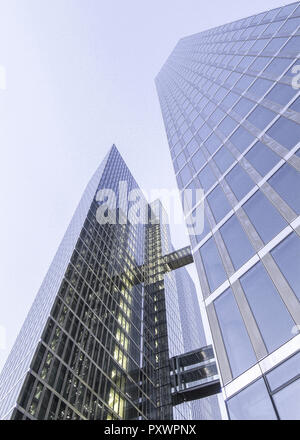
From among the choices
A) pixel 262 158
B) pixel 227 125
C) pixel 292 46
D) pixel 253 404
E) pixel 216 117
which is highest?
pixel 216 117

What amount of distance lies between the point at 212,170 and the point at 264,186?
20.6 ft

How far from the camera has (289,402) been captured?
876 cm

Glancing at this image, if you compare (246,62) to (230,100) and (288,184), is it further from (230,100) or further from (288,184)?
(288,184)

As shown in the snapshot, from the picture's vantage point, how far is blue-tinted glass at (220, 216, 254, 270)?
13922 mm

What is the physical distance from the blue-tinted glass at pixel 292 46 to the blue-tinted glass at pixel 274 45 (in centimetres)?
126

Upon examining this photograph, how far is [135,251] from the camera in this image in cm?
7956

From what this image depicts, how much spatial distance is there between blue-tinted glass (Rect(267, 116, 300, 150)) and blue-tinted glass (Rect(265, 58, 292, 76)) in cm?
630

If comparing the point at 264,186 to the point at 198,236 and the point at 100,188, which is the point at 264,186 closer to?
the point at 198,236

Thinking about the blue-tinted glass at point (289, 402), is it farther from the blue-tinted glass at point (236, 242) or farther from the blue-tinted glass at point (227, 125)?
the blue-tinted glass at point (227, 125)

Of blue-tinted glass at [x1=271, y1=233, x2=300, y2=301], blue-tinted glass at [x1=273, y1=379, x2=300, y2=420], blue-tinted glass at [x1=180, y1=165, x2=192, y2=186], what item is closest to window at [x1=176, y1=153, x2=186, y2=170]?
blue-tinted glass at [x1=180, y1=165, x2=192, y2=186]

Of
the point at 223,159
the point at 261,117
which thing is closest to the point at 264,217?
the point at 223,159

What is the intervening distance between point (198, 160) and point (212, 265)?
1133cm

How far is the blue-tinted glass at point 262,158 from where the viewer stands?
52.2 ft

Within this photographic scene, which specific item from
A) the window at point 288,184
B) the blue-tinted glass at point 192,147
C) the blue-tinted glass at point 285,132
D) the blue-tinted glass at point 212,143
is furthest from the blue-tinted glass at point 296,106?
Answer: the blue-tinted glass at point 192,147
